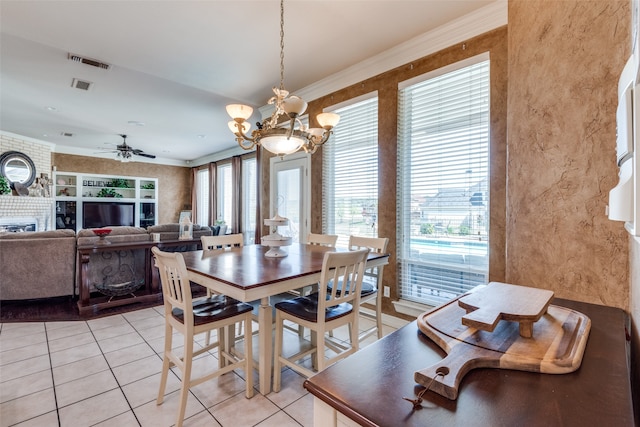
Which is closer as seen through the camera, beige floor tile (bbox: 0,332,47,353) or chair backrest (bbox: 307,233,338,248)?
beige floor tile (bbox: 0,332,47,353)

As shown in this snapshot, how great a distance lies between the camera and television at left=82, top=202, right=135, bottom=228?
305 inches

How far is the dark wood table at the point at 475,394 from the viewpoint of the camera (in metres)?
0.52

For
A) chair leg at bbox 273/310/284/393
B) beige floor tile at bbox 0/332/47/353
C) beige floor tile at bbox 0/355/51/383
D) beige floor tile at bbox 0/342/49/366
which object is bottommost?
beige floor tile at bbox 0/355/51/383

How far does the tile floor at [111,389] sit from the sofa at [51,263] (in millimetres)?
899

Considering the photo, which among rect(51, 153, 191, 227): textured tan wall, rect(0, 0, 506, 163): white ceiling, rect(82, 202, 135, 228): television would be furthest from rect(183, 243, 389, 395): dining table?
rect(51, 153, 191, 227): textured tan wall

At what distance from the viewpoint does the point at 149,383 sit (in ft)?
6.87

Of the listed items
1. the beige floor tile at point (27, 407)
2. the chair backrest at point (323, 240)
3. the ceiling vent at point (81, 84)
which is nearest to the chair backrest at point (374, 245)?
the chair backrest at point (323, 240)

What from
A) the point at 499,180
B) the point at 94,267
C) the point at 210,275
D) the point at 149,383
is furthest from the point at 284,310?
the point at 94,267

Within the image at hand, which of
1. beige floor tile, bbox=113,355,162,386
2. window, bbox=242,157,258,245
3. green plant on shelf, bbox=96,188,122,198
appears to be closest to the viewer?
→ beige floor tile, bbox=113,355,162,386

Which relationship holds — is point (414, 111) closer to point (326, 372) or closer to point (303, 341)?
point (303, 341)

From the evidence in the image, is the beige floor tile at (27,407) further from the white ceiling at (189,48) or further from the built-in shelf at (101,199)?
the built-in shelf at (101,199)

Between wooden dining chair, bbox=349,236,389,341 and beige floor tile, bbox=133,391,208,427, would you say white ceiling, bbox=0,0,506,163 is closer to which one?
wooden dining chair, bbox=349,236,389,341

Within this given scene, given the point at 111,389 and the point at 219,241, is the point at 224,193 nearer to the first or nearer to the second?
the point at 219,241

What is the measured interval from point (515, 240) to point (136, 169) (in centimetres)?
961
